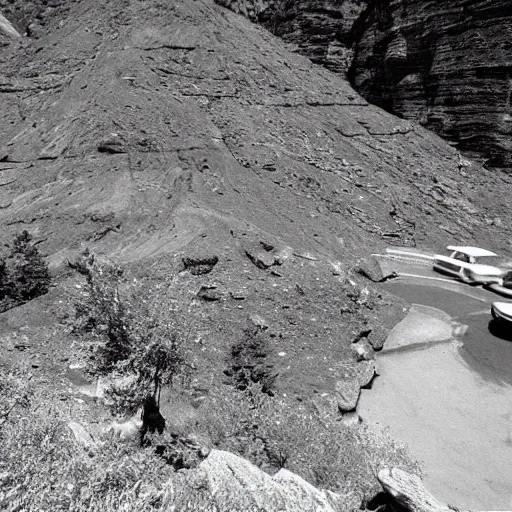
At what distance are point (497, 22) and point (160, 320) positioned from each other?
21053 mm

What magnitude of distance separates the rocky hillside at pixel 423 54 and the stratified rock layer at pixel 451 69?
1.6 inches

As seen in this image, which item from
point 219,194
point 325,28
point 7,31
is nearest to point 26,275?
point 219,194

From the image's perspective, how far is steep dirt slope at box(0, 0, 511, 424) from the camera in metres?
10.2

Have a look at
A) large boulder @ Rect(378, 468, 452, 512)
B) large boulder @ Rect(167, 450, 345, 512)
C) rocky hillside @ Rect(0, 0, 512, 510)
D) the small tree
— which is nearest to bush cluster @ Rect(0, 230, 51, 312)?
the small tree

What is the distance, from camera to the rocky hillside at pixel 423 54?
66.8ft

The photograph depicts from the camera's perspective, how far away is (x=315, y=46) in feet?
83.6

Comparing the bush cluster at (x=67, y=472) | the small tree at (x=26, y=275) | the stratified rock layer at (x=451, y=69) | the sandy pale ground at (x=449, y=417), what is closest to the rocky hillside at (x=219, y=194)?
the bush cluster at (x=67, y=472)

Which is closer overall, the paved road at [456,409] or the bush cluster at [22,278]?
the paved road at [456,409]

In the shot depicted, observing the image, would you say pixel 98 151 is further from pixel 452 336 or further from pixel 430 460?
pixel 430 460

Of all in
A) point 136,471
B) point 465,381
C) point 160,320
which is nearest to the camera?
point 136,471

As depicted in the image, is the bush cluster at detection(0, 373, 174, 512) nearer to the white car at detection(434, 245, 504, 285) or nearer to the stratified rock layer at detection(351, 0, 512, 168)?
the white car at detection(434, 245, 504, 285)

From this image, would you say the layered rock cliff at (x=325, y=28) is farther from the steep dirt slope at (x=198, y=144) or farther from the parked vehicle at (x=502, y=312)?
the parked vehicle at (x=502, y=312)

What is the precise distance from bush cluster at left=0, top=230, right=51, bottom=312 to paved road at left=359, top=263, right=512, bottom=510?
711cm

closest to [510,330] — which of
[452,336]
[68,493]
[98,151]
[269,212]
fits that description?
[452,336]
